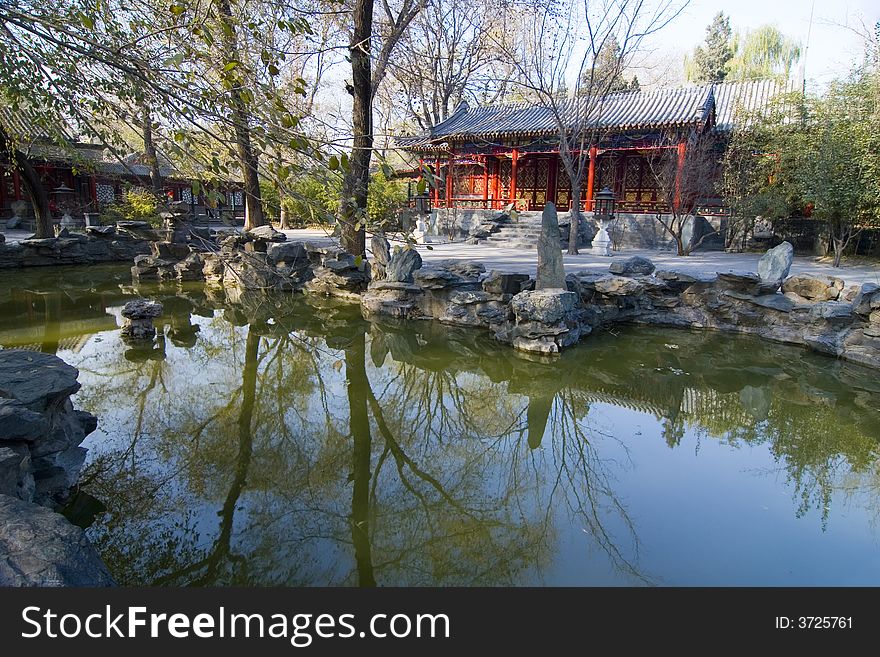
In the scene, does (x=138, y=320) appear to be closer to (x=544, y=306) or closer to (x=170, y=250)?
(x=544, y=306)

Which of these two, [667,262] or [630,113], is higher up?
[630,113]

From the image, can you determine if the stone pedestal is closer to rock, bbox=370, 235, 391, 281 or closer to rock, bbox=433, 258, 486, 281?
rock, bbox=433, 258, 486, 281

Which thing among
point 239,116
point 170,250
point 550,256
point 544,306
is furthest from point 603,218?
point 239,116

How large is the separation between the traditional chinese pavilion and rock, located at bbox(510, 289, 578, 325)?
6.87 metres

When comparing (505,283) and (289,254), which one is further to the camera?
(289,254)

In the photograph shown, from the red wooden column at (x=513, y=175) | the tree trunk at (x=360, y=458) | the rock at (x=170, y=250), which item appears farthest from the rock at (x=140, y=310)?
the red wooden column at (x=513, y=175)

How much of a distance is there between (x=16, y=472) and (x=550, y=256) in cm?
595

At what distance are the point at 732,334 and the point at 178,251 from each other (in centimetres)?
1025

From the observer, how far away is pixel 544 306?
6.78m

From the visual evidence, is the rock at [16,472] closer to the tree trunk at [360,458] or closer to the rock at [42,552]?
the rock at [42,552]

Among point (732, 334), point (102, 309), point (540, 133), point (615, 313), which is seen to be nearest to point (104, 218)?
point (102, 309)

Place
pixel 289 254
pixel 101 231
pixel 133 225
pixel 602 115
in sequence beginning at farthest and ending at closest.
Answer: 1. pixel 602 115
2. pixel 101 231
3. pixel 133 225
4. pixel 289 254

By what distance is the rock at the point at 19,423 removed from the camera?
9.62 ft

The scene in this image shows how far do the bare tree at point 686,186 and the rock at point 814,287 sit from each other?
16.0ft
